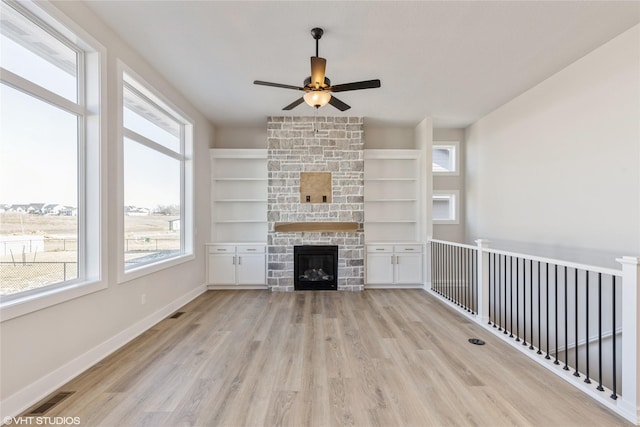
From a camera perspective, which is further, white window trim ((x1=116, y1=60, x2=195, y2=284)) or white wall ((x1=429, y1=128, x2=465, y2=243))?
white wall ((x1=429, y1=128, x2=465, y2=243))

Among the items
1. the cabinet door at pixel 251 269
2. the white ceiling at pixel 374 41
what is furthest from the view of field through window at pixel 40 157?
the cabinet door at pixel 251 269

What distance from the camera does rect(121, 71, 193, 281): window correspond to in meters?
3.33

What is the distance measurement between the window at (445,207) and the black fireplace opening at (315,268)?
2.45 metres

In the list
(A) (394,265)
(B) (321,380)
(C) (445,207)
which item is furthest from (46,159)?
(C) (445,207)

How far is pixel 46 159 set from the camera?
2.35m

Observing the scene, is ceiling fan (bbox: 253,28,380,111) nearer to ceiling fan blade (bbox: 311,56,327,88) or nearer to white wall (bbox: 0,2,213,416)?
ceiling fan blade (bbox: 311,56,327,88)

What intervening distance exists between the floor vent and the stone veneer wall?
10.9 ft

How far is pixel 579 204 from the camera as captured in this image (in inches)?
138

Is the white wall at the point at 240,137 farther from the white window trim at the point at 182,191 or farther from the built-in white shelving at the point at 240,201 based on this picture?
the white window trim at the point at 182,191

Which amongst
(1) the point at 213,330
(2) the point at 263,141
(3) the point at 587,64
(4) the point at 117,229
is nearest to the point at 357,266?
(1) the point at 213,330

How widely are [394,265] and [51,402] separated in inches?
187

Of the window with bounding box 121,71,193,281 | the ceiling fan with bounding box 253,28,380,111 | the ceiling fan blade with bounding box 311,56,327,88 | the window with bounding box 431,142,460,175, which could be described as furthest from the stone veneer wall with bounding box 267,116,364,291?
the ceiling fan blade with bounding box 311,56,327,88

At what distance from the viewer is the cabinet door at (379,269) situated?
5.45 metres

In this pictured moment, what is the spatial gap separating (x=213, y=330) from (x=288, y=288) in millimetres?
1998
